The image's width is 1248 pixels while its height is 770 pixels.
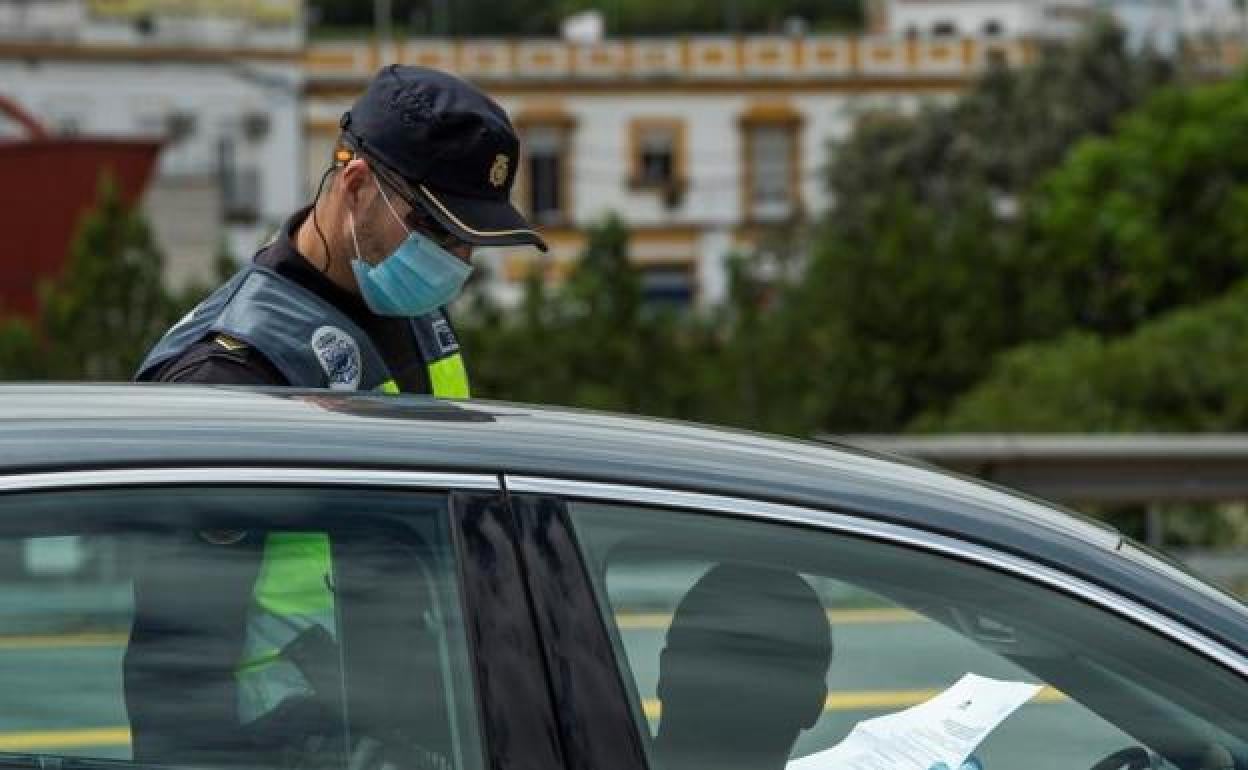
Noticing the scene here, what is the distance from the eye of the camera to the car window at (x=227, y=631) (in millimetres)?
2574

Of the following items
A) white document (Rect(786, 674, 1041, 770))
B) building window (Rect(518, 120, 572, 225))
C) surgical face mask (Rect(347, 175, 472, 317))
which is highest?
surgical face mask (Rect(347, 175, 472, 317))

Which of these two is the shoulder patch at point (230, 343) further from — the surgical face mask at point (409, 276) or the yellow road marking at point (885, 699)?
the yellow road marking at point (885, 699)

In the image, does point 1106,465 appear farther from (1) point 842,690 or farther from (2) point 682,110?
(2) point 682,110

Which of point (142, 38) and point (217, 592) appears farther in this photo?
point (142, 38)

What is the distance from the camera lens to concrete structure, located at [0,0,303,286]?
59.1 m

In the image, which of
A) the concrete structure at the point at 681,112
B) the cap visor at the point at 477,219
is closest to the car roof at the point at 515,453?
the cap visor at the point at 477,219

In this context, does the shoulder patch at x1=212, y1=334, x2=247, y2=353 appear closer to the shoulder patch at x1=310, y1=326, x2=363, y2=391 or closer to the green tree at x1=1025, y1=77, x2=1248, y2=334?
the shoulder patch at x1=310, y1=326, x2=363, y2=391

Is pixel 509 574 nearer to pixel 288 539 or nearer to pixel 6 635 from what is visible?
pixel 288 539

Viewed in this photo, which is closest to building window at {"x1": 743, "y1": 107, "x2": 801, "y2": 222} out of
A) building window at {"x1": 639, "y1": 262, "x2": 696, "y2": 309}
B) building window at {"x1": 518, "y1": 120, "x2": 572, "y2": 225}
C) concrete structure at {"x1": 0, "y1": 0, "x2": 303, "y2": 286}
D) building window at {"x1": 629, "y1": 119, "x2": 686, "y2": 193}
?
building window at {"x1": 629, "y1": 119, "x2": 686, "y2": 193}

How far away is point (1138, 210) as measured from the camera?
29.2 m

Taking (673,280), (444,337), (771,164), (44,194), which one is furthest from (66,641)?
(771,164)

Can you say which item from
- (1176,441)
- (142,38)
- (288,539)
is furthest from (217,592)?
(142,38)

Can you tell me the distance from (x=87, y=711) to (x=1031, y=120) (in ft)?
148

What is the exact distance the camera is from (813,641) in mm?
2762
